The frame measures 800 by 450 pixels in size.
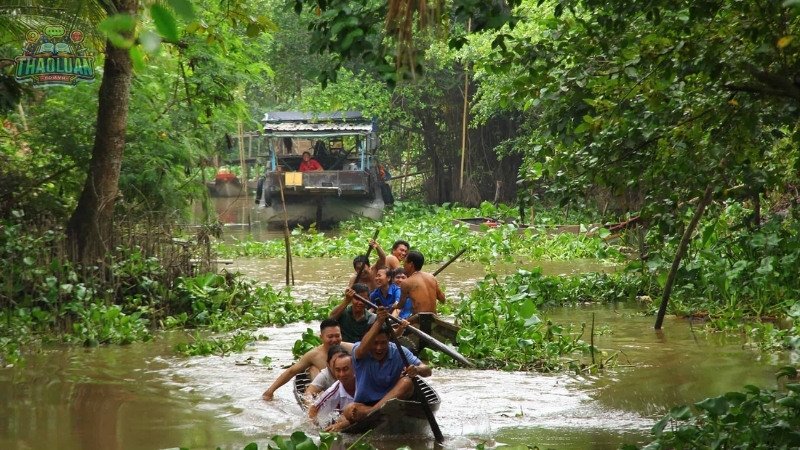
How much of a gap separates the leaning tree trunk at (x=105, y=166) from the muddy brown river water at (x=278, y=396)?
161 centimetres

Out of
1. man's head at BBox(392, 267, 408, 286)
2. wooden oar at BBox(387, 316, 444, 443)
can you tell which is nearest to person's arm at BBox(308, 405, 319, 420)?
wooden oar at BBox(387, 316, 444, 443)

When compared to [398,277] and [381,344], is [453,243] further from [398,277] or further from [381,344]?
[381,344]

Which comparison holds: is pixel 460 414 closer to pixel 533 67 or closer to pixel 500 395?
pixel 500 395

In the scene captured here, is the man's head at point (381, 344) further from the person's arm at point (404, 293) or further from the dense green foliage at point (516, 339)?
the person's arm at point (404, 293)

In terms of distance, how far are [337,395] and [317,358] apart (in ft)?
3.40

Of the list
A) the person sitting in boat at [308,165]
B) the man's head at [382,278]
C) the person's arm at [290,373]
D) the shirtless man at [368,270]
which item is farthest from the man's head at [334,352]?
the person sitting in boat at [308,165]

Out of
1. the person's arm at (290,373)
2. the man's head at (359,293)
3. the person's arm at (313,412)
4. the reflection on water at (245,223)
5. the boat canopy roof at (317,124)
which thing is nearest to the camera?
the person's arm at (313,412)

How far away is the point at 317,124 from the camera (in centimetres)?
3112

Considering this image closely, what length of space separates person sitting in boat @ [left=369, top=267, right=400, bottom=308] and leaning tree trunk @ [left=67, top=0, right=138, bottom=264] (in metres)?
3.81

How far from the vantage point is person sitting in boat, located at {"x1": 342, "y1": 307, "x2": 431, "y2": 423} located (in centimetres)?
874

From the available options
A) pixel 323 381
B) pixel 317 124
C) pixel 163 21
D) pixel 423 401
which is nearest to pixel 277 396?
pixel 323 381

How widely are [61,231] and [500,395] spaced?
6.20m

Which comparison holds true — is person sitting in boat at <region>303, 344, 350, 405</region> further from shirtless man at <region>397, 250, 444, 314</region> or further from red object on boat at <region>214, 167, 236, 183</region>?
red object on boat at <region>214, 167, 236, 183</region>

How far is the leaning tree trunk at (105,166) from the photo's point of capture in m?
13.6
